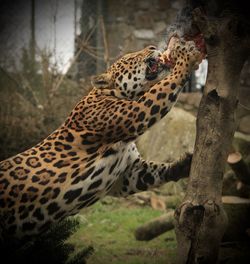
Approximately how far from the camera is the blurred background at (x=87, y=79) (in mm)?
3711

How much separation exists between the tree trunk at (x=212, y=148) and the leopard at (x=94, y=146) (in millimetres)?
161

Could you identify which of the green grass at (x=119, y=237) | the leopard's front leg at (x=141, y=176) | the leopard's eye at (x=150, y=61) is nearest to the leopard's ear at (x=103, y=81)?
the leopard's eye at (x=150, y=61)

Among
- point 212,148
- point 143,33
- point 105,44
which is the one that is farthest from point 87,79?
point 212,148

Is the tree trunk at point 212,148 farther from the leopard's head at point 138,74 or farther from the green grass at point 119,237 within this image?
the green grass at point 119,237

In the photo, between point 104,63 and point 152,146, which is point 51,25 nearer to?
point 104,63

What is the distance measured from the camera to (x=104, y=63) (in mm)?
4203

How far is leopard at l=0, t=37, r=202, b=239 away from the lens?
2.53 metres

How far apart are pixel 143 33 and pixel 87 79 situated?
0.62 meters

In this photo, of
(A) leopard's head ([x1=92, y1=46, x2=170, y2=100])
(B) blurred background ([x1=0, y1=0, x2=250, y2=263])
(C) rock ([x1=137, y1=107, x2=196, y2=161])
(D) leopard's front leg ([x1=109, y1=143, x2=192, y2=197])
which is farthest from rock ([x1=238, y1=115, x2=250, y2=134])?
(A) leopard's head ([x1=92, y1=46, x2=170, y2=100])

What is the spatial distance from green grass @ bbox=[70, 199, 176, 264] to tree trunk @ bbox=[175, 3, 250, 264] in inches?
22.7

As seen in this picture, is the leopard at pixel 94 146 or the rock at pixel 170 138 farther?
the rock at pixel 170 138

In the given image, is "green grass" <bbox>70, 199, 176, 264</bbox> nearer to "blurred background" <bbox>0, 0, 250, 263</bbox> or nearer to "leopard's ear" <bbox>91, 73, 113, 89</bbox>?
"blurred background" <bbox>0, 0, 250, 263</bbox>

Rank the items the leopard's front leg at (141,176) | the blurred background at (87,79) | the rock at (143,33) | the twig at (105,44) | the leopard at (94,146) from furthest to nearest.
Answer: the rock at (143,33), the twig at (105,44), the blurred background at (87,79), the leopard's front leg at (141,176), the leopard at (94,146)

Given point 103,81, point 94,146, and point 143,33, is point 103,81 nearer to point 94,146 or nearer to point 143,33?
point 94,146
